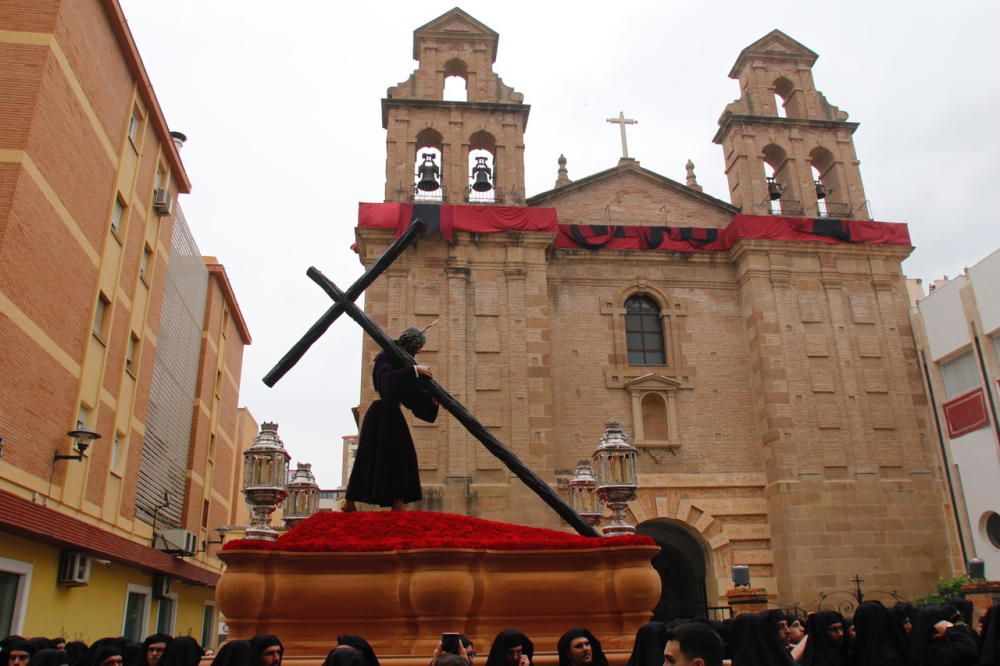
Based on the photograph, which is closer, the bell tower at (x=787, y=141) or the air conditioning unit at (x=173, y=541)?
the air conditioning unit at (x=173, y=541)

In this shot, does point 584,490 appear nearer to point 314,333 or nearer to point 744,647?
point 314,333

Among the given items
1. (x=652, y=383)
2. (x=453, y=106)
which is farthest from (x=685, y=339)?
(x=453, y=106)

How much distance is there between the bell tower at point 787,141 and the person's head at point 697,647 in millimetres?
19550

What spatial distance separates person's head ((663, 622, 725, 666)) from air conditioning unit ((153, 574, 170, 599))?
19.9m

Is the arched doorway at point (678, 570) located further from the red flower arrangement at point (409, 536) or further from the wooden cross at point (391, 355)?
the red flower arrangement at point (409, 536)

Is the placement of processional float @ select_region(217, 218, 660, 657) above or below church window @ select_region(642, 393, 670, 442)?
below

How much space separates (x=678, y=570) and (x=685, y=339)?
19.1ft

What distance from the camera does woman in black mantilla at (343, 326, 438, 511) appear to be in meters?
8.19

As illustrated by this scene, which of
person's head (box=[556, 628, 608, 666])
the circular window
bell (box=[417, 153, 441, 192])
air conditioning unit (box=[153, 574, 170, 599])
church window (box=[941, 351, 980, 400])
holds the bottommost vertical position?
person's head (box=[556, 628, 608, 666])

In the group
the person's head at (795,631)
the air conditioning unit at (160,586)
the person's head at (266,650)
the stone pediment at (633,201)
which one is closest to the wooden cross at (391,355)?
the person's head at (795,631)

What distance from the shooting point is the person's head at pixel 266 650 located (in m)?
5.07

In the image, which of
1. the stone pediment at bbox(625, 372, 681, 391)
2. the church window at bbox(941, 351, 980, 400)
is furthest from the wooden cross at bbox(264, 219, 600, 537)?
the church window at bbox(941, 351, 980, 400)

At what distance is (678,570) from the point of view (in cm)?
2012

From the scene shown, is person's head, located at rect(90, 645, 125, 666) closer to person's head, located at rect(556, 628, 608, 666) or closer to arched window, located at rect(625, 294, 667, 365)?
person's head, located at rect(556, 628, 608, 666)
